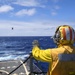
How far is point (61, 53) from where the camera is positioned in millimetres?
5629

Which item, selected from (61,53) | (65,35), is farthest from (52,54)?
(65,35)

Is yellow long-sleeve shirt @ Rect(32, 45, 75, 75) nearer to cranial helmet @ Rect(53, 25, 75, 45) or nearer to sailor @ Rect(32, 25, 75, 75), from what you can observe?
sailor @ Rect(32, 25, 75, 75)

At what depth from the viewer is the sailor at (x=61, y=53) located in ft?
18.4

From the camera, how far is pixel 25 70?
30875 millimetres

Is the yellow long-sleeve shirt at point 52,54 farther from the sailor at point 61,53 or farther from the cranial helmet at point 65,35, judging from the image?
the cranial helmet at point 65,35

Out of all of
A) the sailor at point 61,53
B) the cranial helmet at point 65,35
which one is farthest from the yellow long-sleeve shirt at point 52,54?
the cranial helmet at point 65,35

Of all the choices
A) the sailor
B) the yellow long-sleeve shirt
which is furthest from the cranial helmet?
the yellow long-sleeve shirt

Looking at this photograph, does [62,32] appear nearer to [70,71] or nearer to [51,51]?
[51,51]

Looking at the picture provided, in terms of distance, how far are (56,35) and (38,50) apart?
1.65 feet

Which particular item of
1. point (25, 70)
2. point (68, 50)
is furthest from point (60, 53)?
point (25, 70)

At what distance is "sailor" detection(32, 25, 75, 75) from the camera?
5594mm

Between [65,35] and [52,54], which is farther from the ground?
[65,35]

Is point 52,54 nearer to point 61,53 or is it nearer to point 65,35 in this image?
point 61,53

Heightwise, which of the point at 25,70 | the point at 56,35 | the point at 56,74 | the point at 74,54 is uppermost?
the point at 56,35
